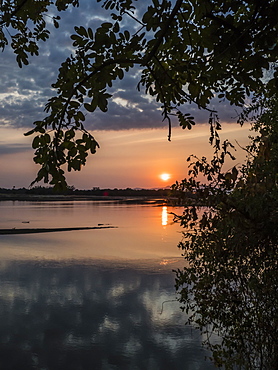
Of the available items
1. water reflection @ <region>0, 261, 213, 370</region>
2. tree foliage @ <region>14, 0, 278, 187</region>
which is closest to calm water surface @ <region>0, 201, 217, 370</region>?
water reflection @ <region>0, 261, 213, 370</region>

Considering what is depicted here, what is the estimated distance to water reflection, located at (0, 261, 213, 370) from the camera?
36.9 feet

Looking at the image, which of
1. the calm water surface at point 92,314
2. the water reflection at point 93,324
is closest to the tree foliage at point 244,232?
the calm water surface at point 92,314

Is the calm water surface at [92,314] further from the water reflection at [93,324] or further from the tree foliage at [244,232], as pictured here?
the tree foliage at [244,232]

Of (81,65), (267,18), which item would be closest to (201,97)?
(267,18)

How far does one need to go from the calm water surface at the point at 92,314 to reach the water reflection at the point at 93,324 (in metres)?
0.03

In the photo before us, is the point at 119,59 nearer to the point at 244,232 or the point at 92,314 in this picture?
the point at 244,232

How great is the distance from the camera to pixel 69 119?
411 centimetres

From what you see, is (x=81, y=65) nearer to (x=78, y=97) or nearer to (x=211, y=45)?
(x=78, y=97)

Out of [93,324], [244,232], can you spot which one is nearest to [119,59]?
[244,232]

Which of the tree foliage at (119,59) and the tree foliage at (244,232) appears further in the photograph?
the tree foliage at (244,232)

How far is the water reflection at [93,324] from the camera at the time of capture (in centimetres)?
1123

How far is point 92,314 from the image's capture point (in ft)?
48.5

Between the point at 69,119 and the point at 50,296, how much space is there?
47.1 feet

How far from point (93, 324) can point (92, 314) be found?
1.03 meters
